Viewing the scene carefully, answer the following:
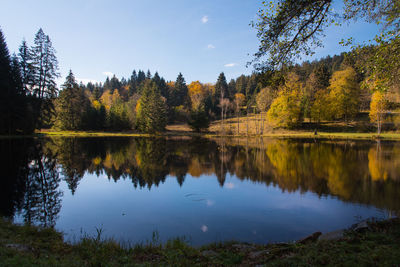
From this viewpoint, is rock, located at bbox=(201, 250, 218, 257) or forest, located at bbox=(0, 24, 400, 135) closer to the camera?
rock, located at bbox=(201, 250, 218, 257)

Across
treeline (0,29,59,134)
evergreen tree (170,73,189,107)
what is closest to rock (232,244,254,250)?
treeline (0,29,59,134)

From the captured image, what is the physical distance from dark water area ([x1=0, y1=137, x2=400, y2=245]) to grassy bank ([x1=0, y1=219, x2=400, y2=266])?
4.22 ft

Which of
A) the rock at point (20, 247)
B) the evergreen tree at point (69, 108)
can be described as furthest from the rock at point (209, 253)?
the evergreen tree at point (69, 108)

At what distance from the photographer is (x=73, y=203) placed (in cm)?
1027

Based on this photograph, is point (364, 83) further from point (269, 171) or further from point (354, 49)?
point (269, 171)

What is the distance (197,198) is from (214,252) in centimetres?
Answer: 582

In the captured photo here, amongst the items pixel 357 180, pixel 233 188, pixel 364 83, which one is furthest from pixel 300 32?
pixel 357 180

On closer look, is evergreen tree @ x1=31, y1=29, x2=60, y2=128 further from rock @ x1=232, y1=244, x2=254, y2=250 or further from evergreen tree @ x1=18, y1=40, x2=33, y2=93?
rock @ x1=232, y1=244, x2=254, y2=250

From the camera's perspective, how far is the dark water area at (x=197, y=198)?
7891mm

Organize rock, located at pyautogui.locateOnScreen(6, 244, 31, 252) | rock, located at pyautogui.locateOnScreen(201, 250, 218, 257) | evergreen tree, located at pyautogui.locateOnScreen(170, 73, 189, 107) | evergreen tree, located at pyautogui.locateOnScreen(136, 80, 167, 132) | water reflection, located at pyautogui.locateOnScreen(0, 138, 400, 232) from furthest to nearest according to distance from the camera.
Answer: evergreen tree, located at pyautogui.locateOnScreen(170, 73, 189, 107) < evergreen tree, located at pyautogui.locateOnScreen(136, 80, 167, 132) < water reflection, located at pyautogui.locateOnScreen(0, 138, 400, 232) < rock, located at pyautogui.locateOnScreen(201, 250, 218, 257) < rock, located at pyautogui.locateOnScreen(6, 244, 31, 252)

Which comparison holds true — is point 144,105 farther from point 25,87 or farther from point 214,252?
point 214,252

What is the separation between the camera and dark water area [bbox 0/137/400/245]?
25.9 feet

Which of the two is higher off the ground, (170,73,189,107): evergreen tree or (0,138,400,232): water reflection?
(170,73,189,107): evergreen tree

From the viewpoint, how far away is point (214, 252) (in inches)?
218
